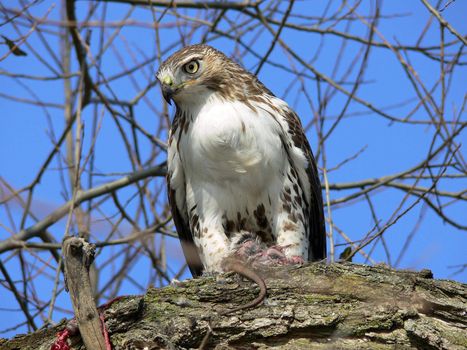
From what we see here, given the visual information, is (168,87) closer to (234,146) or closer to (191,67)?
(191,67)

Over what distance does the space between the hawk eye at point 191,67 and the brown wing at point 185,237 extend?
81cm

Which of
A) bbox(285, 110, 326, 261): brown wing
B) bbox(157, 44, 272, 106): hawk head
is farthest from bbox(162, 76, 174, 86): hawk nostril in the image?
bbox(285, 110, 326, 261): brown wing

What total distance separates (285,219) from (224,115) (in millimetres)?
876

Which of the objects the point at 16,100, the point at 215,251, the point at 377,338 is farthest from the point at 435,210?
the point at 16,100

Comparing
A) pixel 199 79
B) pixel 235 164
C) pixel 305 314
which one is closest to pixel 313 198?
pixel 235 164

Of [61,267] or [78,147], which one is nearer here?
[78,147]

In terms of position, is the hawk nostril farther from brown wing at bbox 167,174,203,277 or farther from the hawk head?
brown wing at bbox 167,174,203,277

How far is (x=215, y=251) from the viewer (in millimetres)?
5953

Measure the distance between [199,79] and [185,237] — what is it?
4.16 ft

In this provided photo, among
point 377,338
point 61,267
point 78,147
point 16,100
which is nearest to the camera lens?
point 377,338

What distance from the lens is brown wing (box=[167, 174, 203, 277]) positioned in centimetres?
627

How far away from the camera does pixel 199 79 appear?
19.9ft

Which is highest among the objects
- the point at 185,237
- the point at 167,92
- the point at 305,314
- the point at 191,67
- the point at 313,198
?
the point at 191,67

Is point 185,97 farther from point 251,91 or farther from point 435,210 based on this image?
point 435,210
